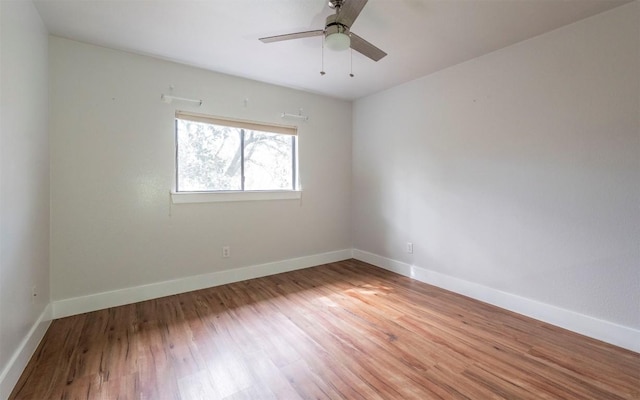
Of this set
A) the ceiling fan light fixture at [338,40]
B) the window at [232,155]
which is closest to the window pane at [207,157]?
the window at [232,155]

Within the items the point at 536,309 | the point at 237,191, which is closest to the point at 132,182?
the point at 237,191

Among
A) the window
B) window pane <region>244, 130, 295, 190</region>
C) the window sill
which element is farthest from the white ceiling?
the window sill

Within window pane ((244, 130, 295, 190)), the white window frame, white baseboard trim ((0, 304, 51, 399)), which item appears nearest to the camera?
white baseboard trim ((0, 304, 51, 399))

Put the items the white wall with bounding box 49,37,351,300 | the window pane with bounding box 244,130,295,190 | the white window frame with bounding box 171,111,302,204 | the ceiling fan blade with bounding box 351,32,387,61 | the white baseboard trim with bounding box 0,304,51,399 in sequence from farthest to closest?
the window pane with bounding box 244,130,295,190
the white window frame with bounding box 171,111,302,204
the white wall with bounding box 49,37,351,300
the ceiling fan blade with bounding box 351,32,387,61
the white baseboard trim with bounding box 0,304,51,399

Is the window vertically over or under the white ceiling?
under

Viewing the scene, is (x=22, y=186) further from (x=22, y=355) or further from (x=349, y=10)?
(x=349, y=10)

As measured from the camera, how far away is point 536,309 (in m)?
2.41

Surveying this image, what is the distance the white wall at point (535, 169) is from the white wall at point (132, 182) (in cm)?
184

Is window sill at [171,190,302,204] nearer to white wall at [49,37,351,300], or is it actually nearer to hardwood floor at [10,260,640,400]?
white wall at [49,37,351,300]

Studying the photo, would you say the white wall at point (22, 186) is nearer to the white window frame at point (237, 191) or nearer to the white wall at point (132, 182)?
the white wall at point (132, 182)

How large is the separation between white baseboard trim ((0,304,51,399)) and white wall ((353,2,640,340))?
345 centimetres

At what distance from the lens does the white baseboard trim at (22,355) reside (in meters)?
1.48

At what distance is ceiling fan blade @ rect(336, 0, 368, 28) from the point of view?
5.28 feet

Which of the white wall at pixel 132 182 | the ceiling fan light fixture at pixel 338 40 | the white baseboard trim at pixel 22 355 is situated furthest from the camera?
the white wall at pixel 132 182
